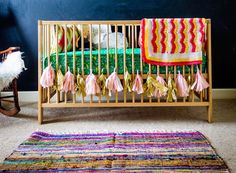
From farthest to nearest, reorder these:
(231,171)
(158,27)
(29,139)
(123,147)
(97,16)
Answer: (97,16), (158,27), (29,139), (123,147), (231,171)

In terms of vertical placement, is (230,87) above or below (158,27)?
below

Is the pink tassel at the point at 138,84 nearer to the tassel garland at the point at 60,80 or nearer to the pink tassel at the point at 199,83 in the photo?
the pink tassel at the point at 199,83

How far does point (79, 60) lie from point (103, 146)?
0.83 meters

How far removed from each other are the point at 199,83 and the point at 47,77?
117 cm

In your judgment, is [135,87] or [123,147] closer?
[123,147]

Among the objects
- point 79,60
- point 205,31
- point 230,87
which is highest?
point 205,31

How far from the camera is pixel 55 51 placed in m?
2.58

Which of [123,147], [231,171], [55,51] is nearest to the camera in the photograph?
[231,171]

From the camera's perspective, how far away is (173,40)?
2.40 metres

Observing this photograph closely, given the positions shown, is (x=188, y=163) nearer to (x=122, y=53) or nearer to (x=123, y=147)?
(x=123, y=147)

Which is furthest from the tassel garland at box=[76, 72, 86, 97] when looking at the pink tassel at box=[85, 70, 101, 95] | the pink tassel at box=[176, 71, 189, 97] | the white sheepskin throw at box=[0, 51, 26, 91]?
the pink tassel at box=[176, 71, 189, 97]

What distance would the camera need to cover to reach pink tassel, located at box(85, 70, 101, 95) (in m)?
2.41

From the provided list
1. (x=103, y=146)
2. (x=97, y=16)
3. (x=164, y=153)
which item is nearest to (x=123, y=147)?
(x=103, y=146)

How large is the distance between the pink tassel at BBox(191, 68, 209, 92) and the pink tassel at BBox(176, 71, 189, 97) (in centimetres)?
7
